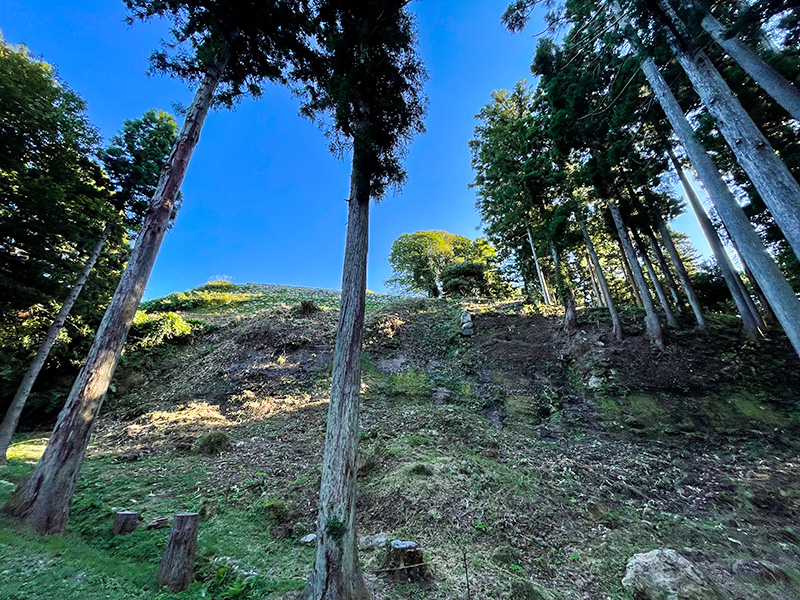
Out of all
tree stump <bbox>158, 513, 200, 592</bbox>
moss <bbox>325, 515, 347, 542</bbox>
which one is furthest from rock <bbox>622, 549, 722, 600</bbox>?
tree stump <bbox>158, 513, 200, 592</bbox>

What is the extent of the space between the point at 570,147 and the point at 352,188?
9.62 meters

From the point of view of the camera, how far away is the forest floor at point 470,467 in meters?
3.19

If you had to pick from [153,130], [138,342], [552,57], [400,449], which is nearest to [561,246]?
[552,57]

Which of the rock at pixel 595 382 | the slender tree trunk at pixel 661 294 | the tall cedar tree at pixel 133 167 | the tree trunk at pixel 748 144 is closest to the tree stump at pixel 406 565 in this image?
the tree trunk at pixel 748 144

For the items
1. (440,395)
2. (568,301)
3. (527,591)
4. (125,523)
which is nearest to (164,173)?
(125,523)

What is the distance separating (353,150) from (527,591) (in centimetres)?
601

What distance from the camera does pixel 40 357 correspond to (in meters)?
6.63

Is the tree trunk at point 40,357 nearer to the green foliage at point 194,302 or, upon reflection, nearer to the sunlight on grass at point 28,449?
the sunlight on grass at point 28,449

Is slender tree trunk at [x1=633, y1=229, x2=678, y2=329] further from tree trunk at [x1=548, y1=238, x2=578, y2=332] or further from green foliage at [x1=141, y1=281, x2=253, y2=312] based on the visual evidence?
green foliage at [x1=141, y1=281, x2=253, y2=312]

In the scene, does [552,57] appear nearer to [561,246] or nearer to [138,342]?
[561,246]

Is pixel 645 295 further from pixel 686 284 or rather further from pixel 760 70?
pixel 760 70

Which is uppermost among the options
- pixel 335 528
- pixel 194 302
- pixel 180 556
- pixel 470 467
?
pixel 194 302

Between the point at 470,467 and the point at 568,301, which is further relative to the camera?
the point at 568,301

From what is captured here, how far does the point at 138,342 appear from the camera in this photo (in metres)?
11.0
